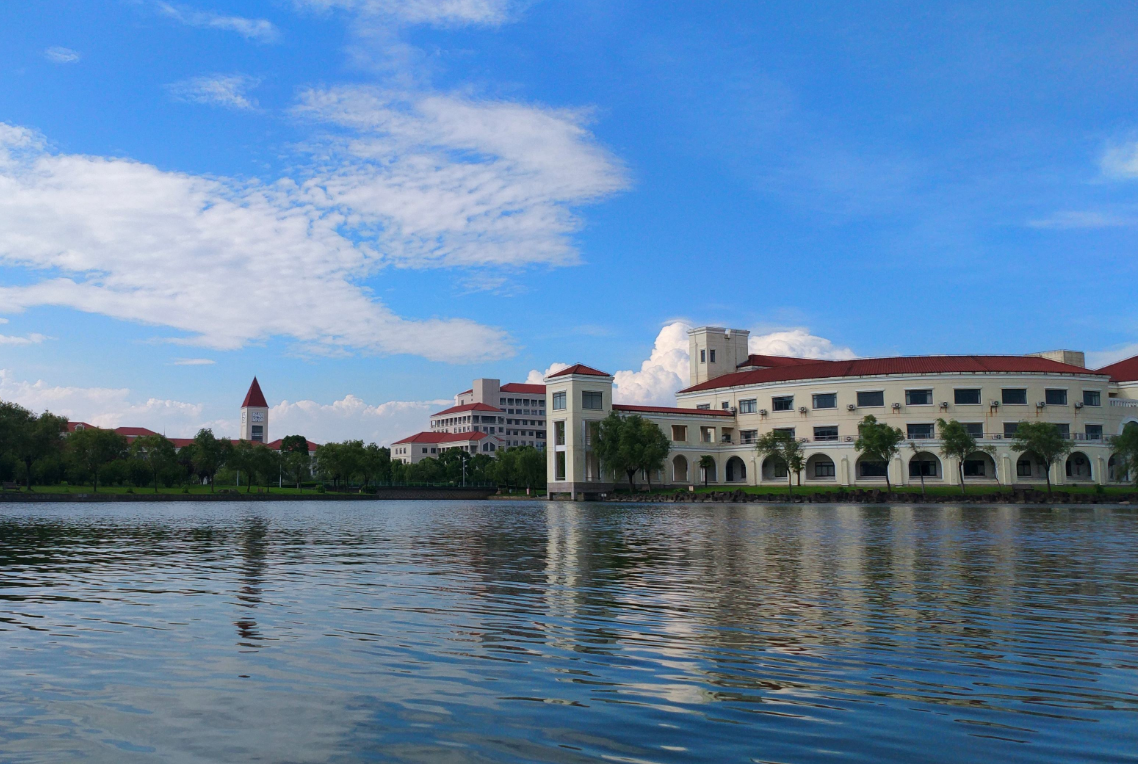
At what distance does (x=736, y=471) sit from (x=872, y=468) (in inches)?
819

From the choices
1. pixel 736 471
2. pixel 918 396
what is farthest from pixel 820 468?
pixel 918 396

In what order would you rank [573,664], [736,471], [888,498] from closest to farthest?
[573,664]
[888,498]
[736,471]

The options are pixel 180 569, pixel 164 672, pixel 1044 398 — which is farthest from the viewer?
pixel 1044 398

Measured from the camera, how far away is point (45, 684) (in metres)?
8.88

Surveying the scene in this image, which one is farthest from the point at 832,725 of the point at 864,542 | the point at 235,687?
the point at 864,542

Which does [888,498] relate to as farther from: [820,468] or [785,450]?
[820,468]

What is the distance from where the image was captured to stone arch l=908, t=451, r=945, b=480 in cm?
10638

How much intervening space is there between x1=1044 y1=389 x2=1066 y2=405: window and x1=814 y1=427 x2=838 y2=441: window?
79.8 ft

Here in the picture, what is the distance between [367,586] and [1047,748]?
13.1m

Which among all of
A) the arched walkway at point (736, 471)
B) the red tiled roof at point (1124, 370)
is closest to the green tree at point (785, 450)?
the arched walkway at point (736, 471)

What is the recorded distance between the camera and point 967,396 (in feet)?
350

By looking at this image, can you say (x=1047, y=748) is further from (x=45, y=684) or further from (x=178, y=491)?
(x=178, y=491)

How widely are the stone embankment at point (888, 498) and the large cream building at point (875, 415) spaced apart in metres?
16.5

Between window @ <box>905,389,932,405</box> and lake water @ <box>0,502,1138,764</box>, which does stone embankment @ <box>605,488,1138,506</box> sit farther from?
lake water @ <box>0,502,1138,764</box>
